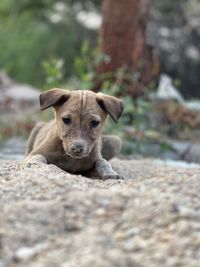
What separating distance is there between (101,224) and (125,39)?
360 inches

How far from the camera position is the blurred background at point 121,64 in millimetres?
11516

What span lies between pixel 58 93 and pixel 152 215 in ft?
10.2

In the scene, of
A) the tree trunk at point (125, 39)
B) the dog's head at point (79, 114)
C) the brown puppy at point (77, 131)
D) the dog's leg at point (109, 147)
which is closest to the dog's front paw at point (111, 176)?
the brown puppy at point (77, 131)

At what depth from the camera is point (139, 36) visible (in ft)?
42.8

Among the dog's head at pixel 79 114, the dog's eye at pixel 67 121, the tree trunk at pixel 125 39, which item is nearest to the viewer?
the dog's head at pixel 79 114

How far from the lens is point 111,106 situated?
275 inches

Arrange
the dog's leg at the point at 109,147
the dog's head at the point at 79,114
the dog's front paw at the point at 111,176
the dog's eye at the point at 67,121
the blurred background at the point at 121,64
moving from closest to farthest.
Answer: the dog's front paw at the point at 111,176, the dog's head at the point at 79,114, the dog's eye at the point at 67,121, the dog's leg at the point at 109,147, the blurred background at the point at 121,64

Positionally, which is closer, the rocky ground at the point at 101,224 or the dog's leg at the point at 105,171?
the rocky ground at the point at 101,224

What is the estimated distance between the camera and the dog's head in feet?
21.4

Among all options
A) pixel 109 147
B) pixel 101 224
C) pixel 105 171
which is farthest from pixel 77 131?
pixel 101 224

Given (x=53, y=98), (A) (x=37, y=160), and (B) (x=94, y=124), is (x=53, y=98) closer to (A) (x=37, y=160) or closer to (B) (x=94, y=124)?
(B) (x=94, y=124)

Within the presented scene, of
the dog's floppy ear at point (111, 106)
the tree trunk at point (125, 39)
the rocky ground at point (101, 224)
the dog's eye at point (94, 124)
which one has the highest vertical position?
the tree trunk at point (125, 39)

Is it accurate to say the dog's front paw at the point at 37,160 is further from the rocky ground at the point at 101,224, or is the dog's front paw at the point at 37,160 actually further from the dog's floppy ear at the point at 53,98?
the rocky ground at the point at 101,224

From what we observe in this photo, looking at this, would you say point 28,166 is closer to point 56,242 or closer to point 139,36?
point 56,242
